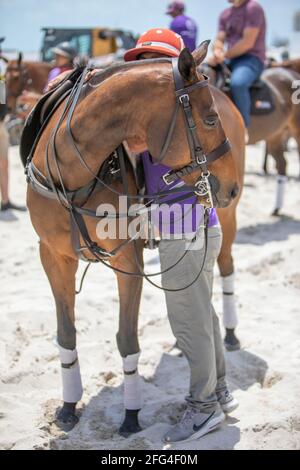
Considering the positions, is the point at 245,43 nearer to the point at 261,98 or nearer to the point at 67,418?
the point at 261,98

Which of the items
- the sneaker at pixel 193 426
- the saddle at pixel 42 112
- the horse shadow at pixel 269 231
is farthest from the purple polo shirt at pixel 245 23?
the sneaker at pixel 193 426

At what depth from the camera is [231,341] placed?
173 inches

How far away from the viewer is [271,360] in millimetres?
4125

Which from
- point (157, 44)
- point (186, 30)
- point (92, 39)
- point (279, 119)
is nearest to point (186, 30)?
point (186, 30)

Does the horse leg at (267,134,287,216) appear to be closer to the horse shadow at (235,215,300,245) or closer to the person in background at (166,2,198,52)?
the horse shadow at (235,215,300,245)

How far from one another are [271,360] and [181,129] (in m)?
2.15

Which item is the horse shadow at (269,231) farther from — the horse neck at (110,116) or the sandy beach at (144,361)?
the horse neck at (110,116)

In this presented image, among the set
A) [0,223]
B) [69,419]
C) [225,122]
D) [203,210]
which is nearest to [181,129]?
[203,210]

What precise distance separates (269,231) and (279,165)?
3.68 ft

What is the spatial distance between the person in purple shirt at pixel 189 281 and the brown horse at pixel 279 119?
437 centimetres

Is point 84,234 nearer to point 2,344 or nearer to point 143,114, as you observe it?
Result: point 143,114

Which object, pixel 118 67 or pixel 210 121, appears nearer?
pixel 210 121

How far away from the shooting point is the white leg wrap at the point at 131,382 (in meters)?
3.38

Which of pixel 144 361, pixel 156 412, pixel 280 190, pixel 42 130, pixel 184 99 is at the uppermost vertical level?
pixel 184 99
